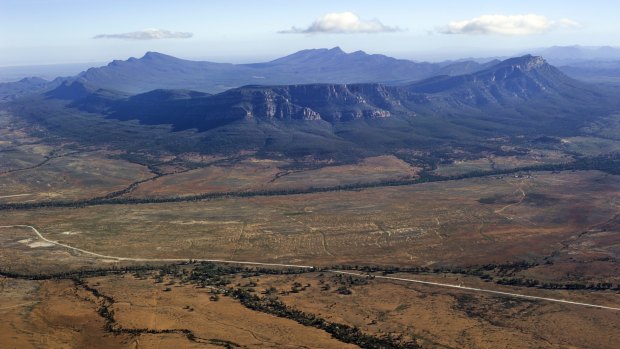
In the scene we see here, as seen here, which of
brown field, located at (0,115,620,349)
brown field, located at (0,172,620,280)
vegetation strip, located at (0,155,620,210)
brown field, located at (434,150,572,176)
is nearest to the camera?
brown field, located at (0,115,620,349)

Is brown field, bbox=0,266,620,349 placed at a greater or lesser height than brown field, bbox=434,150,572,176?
lesser

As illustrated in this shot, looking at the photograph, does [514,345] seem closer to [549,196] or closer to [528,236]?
[528,236]

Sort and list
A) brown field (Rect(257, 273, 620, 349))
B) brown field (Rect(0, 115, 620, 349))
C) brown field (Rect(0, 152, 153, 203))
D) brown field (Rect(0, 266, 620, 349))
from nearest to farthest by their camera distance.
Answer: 1. brown field (Rect(0, 266, 620, 349))
2. brown field (Rect(257, 273, 620, 349))
3. brown field (Rect(0, 115, 620, 349))
4. brown field (Rect(0, 152, 153, 203))

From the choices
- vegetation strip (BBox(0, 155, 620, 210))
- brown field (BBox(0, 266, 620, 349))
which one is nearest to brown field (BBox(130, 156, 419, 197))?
vegetation strip (BBox(0, 155, 620, 210))

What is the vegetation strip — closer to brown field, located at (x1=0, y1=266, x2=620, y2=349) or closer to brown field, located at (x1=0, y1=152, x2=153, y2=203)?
brown field, located at (x1=0, y1=152, x2=153, y2=203)

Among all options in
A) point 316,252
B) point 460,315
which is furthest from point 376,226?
point 460,315

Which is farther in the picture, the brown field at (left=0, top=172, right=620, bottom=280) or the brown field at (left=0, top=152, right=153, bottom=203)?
the brown field at (left=0, top=152, right=153, bottom=203)

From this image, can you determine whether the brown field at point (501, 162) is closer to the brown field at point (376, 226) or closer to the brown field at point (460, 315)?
the brown field at point (376, 226)

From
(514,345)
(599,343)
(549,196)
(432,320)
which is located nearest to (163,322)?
(432,320)

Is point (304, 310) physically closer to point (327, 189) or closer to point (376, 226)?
point (376, 226)

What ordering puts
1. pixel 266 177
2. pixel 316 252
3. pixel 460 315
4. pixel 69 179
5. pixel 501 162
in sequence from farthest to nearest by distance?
pixel 501 162 → pixel 266 177 → pixel 69 179 → pixel 316 252 → pixel 460 315

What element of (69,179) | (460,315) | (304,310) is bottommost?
(69,179)
